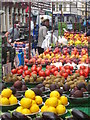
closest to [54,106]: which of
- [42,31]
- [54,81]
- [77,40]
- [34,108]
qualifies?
[34,108]

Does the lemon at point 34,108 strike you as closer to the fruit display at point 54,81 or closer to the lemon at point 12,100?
the lemon at point 12,100

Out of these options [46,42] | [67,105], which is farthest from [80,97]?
[46,42]

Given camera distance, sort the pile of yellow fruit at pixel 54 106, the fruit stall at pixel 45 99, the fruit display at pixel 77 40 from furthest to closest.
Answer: the fruit display at pixel 77 40, the pile of yellow fruit at pixel 54 106, the fruit stall at pixel 45 99

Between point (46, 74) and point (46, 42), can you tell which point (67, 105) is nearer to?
point (46, 74)

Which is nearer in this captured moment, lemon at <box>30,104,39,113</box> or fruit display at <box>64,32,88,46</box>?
lemon at <box>30,104,39,113</box>

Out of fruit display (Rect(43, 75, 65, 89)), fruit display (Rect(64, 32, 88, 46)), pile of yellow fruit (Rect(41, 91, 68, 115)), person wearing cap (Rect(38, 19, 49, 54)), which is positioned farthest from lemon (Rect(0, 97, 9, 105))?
fruit display (Rect(64, 32, 88, 46))

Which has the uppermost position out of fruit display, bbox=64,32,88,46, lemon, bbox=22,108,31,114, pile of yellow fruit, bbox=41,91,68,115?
fruit display, bbox=64,32,88,46

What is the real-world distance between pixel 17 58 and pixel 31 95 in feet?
10.4

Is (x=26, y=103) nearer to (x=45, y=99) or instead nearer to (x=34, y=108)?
(x=34, y=108)

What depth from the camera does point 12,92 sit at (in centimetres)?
347

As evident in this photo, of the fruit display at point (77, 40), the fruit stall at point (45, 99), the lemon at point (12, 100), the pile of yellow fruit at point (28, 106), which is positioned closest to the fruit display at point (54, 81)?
the fruit stall at point (45, 99)

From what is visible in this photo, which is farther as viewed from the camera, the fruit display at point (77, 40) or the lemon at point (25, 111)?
the fruit display at point (77, 40)

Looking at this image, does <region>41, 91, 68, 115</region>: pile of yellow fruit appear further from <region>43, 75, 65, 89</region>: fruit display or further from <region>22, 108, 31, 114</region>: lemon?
<region>43, 75, 65, 89</region>: fruit display

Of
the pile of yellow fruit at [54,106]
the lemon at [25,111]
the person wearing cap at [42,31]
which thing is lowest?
the lemon at [25,111]
